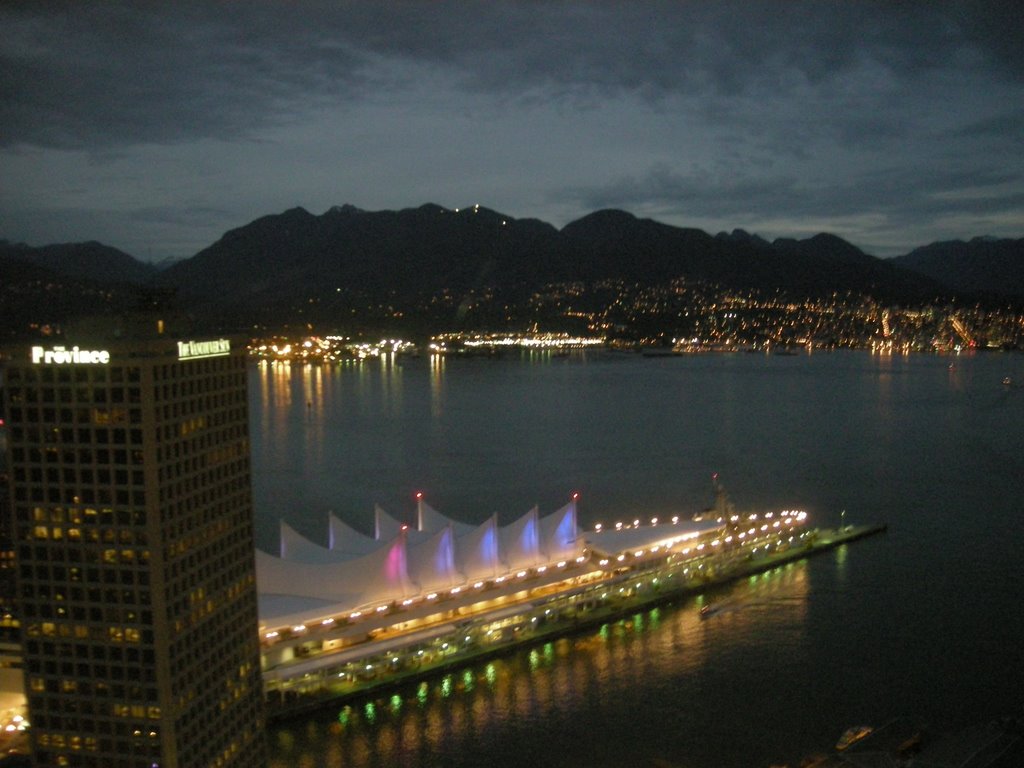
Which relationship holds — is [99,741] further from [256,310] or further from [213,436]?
[256,310]

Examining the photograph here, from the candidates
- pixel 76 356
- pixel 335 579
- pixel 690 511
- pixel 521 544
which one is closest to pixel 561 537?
pixel 521 544

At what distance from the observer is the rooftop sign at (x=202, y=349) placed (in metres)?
5.18

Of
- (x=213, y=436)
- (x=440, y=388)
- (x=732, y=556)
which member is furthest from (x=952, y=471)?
(x=440, y=388)

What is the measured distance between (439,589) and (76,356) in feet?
13.2

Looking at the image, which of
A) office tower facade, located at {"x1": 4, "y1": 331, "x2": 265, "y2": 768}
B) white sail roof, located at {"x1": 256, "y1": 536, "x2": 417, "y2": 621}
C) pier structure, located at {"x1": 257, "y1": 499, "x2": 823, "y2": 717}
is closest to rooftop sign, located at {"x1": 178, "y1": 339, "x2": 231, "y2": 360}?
office tower facade, located at {"x1": 4, "y1": 331, "x2": 265, "y2": 768}

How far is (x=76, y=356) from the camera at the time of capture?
4.92 m

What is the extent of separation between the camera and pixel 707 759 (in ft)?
20.6

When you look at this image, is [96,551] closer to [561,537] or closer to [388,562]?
[388,562]

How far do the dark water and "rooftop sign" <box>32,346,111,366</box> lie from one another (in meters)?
2.91

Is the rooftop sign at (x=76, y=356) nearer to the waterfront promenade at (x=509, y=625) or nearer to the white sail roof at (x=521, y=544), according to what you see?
the waterfront promenade at (x=509, y=625)

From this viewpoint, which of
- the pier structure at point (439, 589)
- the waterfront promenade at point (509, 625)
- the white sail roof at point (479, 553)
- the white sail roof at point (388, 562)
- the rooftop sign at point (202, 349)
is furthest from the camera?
the white sail roof at point (479, 553)

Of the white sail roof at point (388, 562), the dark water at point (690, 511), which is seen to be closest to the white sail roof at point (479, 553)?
the white sail roof at point (388, 562)

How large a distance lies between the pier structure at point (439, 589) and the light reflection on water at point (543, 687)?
18 cm

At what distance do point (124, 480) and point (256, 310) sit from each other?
177 feet
